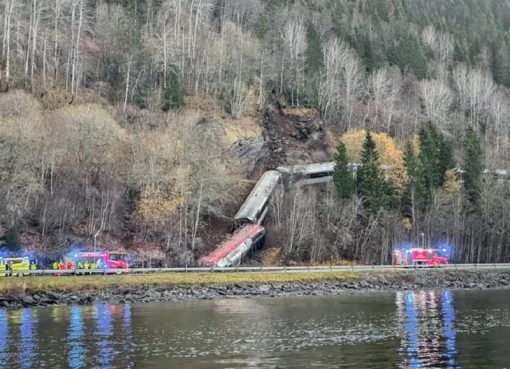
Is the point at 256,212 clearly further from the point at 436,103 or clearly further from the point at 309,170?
the point at 436,103

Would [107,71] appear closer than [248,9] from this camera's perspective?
Yes

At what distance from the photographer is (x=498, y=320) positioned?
3303 cm

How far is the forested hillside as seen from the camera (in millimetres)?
63531

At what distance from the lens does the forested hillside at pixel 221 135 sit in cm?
6353

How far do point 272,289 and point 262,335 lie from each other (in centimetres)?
2408

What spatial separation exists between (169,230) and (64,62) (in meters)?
37.0

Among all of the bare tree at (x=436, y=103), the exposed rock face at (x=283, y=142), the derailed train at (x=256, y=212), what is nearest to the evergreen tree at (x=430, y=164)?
the derailed train at (x=256, y=212)

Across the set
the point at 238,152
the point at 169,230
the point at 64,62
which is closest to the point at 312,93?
the point at 238,152

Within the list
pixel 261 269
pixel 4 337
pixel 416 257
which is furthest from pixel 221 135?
pixel 4 337

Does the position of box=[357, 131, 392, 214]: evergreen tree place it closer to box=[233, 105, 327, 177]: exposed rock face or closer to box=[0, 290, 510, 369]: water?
box=[233, 105, 327, 177]: exposed rock face

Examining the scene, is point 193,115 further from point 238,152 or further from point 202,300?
point 202,300

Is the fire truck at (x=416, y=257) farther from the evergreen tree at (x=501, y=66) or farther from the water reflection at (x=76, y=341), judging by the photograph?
the evergreen tree at (x=501, y=66)

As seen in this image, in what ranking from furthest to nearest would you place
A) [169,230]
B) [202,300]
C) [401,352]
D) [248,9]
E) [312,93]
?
[248,9]
[312,93]
[169,230]
[202,300]
[401,352]

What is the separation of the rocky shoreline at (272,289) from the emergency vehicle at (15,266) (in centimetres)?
370
